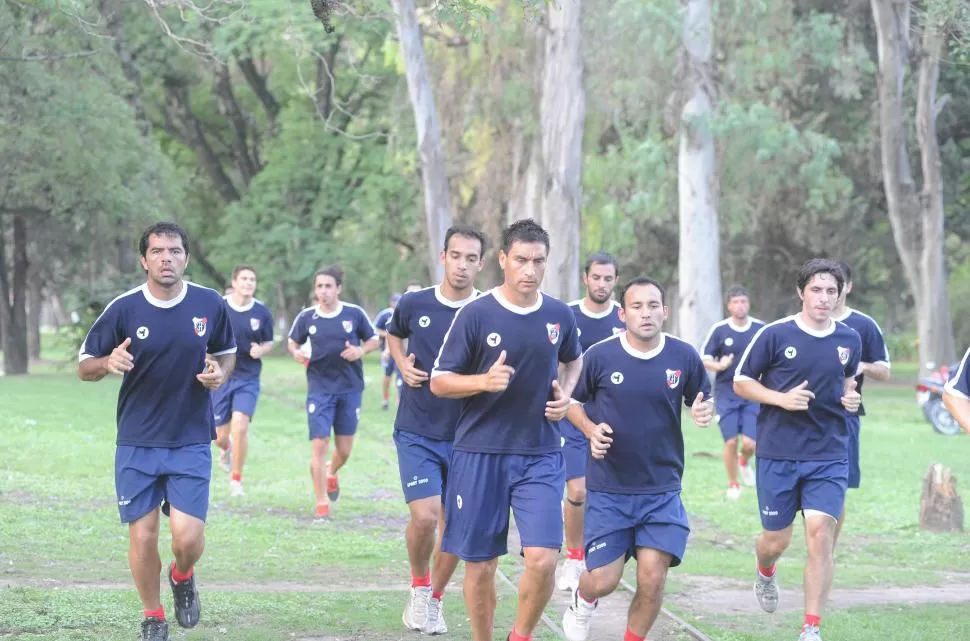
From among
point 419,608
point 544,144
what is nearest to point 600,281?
point 419,608

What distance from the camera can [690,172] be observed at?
29688mm

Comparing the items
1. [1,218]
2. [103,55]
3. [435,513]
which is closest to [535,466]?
[435,513]

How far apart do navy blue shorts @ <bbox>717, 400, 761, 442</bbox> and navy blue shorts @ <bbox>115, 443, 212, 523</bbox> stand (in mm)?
8970

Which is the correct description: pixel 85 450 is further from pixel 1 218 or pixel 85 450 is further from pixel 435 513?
pixel 1 218

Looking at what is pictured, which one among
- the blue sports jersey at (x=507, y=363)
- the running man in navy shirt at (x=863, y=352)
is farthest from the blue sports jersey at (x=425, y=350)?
the running man in navy shirt at (x=863, y=352)

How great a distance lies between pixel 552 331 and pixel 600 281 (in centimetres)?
324

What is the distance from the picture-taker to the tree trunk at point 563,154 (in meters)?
25.0

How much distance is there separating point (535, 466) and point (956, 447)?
18110 mm

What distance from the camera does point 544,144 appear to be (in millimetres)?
25359

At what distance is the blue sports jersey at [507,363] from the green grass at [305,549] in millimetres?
1828

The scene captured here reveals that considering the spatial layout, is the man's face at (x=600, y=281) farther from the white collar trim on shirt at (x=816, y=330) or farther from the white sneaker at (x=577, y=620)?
the white sneaker at (x=577, y=620)

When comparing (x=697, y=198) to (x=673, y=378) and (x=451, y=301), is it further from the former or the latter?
(x=673, y=378)

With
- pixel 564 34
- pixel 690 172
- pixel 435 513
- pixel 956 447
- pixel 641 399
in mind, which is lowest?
pixel 956 447

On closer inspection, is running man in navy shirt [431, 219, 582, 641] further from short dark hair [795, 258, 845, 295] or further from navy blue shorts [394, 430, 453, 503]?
short dark hair [795, 258, 845, 295]
